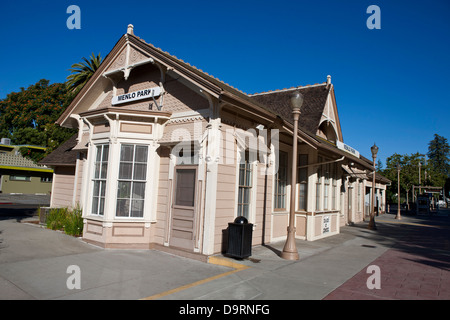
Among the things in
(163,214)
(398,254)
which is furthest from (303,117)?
(163,214)

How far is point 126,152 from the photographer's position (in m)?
8.71

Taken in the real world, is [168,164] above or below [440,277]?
above

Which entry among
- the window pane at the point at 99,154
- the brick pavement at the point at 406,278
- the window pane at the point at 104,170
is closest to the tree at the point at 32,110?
the window pane at the point at 99,154

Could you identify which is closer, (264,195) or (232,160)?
(232,160)

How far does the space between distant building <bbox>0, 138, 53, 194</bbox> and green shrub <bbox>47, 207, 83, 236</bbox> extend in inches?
1089

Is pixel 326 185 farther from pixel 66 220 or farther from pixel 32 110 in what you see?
pixel 32 110

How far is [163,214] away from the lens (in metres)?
8.48

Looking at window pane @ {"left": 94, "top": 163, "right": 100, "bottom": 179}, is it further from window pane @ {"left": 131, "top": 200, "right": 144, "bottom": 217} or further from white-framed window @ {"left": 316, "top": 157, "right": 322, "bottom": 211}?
white-framed window @ {"left": 316, "top": 157, "right": 322, "bottom": 211}

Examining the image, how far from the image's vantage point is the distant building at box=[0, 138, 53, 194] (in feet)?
113

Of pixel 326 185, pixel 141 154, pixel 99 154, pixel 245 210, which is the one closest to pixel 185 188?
pixel 141 154

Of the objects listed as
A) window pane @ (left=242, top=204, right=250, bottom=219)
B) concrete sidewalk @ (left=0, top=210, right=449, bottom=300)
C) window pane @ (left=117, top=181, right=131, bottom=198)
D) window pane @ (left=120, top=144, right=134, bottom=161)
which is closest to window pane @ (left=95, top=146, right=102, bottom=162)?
window pane @ (left=120, top=144, right=134, bottom=161)

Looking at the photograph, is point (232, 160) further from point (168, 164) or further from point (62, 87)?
point (62, 87)

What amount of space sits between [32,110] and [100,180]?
4460 cm
